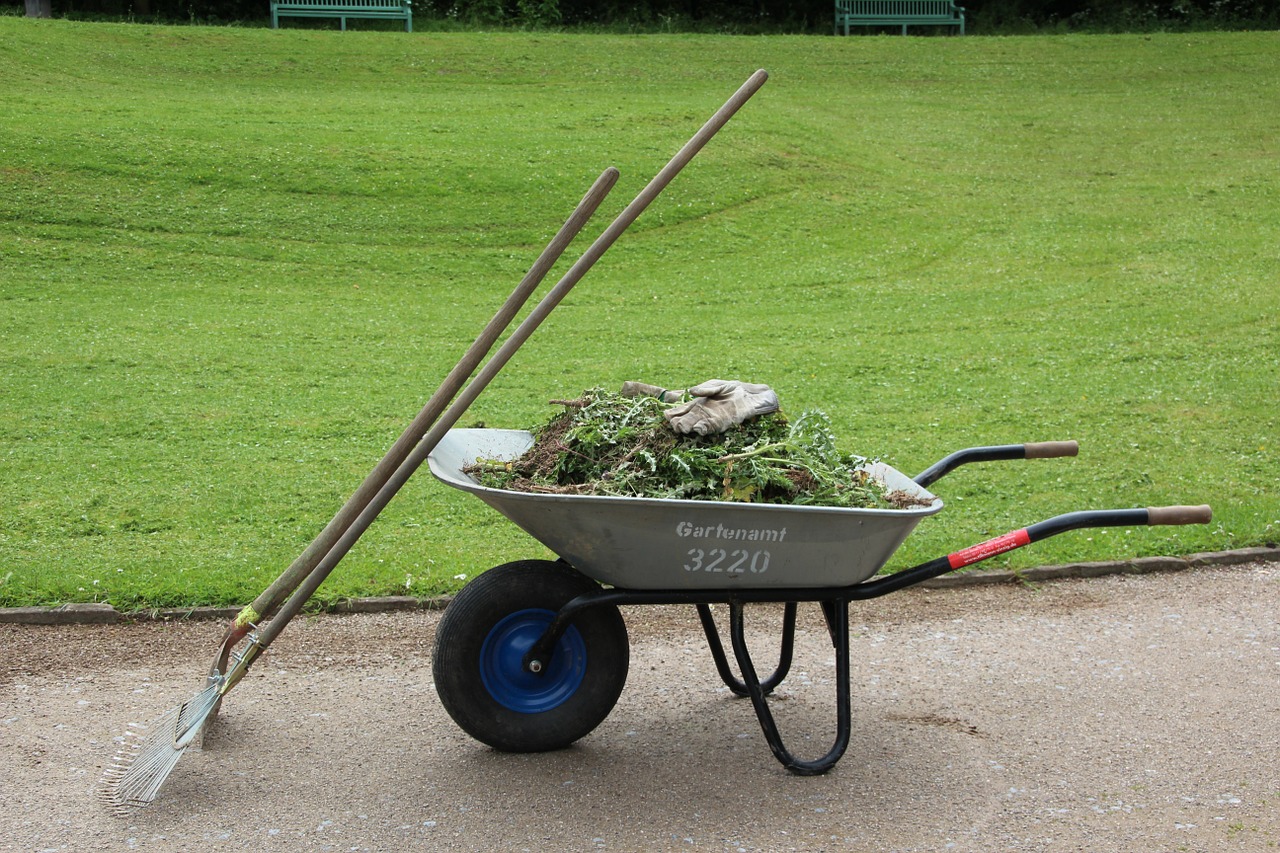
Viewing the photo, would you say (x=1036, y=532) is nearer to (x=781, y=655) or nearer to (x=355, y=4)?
(x=781, y=655)

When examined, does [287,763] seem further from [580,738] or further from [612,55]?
[612,55]

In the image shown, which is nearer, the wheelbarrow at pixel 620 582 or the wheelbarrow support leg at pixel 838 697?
the wheelbarrow at pixel 620 582

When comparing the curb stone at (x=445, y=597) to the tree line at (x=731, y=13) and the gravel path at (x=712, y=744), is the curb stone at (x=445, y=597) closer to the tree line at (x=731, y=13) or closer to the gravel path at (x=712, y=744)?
the gravel path at (x=712, y=744)

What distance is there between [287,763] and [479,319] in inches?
318

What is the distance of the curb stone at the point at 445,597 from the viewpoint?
524 centimetres

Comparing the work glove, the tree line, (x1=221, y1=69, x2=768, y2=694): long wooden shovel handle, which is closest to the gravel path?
(x1=221, y1=69, x2=768, y2=694): long wooden shovel handle

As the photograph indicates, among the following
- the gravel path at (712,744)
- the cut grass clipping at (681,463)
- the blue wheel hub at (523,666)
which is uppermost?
the cut grass clipping at (681,463)

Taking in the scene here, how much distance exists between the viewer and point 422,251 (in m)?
14.0

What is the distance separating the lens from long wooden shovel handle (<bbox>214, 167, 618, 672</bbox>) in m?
4.01

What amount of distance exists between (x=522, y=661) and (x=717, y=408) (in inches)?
41.2

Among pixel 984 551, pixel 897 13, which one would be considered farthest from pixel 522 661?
pixel 897 13

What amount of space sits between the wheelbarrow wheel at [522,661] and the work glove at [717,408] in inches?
24.4

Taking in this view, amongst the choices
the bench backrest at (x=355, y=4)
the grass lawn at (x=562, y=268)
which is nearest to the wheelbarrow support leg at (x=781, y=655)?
the grass lawn at (x=562, y=268)

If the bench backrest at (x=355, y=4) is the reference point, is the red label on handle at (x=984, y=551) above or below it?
below
